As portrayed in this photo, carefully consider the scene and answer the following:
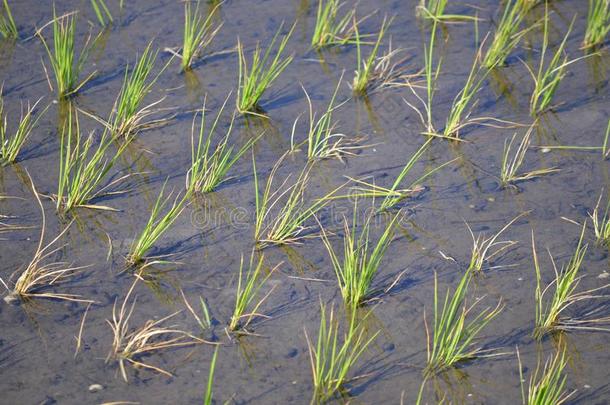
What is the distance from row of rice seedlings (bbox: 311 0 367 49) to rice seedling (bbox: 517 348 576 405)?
2.04 meters

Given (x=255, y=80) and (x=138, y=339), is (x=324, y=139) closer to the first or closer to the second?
(x=255, y=80)

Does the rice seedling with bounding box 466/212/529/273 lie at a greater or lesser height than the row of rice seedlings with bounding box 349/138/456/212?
lesser

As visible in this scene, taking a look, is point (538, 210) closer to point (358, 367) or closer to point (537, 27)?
point (358, 367)

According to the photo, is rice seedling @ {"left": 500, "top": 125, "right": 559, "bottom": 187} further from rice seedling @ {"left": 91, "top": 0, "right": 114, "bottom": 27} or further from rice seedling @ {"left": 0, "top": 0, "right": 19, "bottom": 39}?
rice seedling @ {"left": 0, "top": 0, "right": 19, "bottom": 39}

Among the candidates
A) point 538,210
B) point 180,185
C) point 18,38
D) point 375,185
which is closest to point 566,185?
point 538,210

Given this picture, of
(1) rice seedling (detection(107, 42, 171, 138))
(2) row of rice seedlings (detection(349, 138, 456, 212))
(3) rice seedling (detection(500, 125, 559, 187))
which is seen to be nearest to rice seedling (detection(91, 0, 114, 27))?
(1) rice seedling (detection(107, 42, 171, 138))

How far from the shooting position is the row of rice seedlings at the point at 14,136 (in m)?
3.34

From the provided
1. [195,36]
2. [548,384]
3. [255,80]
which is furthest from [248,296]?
[195,36]

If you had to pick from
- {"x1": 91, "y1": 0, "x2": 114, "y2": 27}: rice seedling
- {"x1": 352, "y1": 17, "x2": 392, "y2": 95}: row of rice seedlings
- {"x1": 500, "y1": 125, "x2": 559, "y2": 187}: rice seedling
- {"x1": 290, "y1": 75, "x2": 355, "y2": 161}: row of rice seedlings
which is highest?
{"x1": 91, "y1": 0, "x2": 114, "y2": 27}: rice seedling

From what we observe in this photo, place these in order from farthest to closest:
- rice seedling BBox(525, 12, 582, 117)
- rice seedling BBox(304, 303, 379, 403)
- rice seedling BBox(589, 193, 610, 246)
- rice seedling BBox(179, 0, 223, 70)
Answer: rice seedling BBox(179, 0, 223, 70) → rice seedling BBox(525, 12, 582, 117) → rice seedling BBox(589, 193, 610, 246) → rice seedling BBox(304, 303, 379, 403)

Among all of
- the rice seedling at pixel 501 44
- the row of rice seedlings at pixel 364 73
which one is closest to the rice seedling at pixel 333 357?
the row of rice seedlings at pixel 364 73

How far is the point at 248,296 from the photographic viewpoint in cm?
289

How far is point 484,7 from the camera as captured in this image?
4641 mm

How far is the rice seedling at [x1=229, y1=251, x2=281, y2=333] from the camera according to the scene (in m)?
2.70
